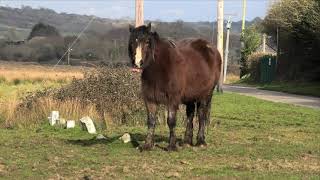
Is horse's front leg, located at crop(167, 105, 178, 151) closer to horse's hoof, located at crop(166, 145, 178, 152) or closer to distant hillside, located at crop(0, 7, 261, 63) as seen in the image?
horse's hoof, located at crop(166, 145, 178, 152)

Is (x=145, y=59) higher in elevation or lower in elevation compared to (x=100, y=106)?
higher

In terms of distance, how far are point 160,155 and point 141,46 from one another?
2171mm

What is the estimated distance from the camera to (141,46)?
11.5 meters

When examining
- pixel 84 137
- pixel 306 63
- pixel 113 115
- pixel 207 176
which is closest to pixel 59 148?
pixel 84 137

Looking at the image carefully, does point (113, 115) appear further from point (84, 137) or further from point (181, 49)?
point (181, 49)

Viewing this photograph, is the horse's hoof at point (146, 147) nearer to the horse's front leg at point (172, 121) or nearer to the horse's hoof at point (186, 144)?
the horse's front leg at point (172, 121)

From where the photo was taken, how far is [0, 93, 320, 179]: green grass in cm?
973

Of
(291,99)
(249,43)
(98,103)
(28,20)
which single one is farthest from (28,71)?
(249,43)

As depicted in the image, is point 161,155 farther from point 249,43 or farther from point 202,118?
point 249,43

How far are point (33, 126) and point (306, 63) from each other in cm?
3956

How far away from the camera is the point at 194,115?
1407cm

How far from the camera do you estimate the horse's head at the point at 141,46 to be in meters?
11.4

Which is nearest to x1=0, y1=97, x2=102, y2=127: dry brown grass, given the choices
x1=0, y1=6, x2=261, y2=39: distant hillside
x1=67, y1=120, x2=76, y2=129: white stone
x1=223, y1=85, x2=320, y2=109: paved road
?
x1=67, y1=120, x2=76, y2=129: white stone

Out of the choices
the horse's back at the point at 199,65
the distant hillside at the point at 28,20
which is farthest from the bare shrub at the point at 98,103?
the distant hillside at the point at 28,20
